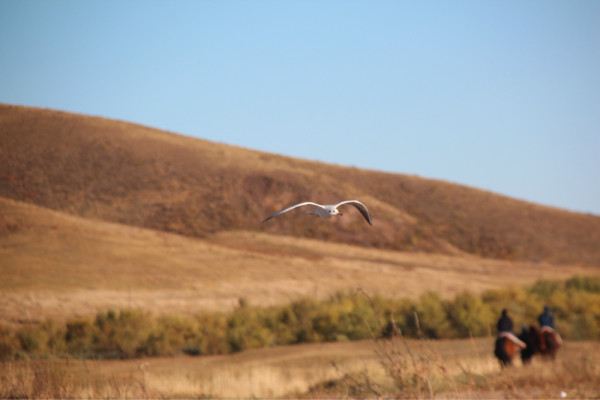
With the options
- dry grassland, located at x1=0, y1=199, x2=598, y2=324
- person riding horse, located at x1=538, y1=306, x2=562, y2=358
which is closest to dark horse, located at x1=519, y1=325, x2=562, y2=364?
person riding horse, located at x1=538, y1=306, x2=562, y2=358

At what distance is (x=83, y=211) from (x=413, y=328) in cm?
2185

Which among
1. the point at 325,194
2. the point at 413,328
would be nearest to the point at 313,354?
the point at 413,328

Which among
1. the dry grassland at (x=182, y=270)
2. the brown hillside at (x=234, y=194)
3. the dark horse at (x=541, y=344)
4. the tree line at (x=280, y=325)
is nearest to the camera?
the dark horse at (x=541, y=344)

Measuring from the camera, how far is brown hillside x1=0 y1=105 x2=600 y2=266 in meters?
36.1

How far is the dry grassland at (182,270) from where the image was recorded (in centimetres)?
3181

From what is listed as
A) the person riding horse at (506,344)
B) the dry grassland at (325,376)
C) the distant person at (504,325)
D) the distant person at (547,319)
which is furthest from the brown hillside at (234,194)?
the distant person at (547,319)

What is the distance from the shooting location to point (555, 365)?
57.6 feet

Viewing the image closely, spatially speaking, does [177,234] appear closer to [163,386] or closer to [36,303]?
[36,303]

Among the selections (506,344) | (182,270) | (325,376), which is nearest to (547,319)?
(506,344)

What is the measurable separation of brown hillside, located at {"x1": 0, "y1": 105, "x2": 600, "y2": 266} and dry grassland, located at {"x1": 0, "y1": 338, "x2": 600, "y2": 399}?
10971 mm

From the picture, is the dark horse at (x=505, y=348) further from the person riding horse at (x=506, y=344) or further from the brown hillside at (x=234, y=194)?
the brown hillside at (x=234, y=194)

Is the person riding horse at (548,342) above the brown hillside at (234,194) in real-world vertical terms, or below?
below

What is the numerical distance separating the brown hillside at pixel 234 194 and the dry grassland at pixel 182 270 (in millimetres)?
1787

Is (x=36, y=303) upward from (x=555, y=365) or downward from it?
downward
